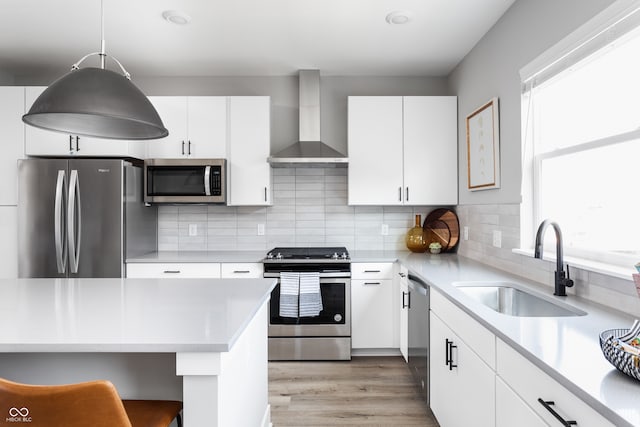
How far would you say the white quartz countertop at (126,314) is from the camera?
3.72ft

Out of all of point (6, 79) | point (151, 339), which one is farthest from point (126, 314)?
point (6, 79)

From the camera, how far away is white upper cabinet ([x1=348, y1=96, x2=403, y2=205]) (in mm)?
3461

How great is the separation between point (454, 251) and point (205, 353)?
289 centimetres

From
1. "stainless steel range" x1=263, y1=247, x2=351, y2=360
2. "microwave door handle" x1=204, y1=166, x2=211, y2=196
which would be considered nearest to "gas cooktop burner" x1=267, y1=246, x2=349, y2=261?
"stainless steel range" x1=263, y1=247, x2=351, y2=360

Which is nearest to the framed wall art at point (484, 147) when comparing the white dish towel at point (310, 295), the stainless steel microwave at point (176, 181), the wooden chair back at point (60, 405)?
the white dish towel at point (310, 295)

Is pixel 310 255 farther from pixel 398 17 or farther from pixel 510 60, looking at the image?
pixel 510 60

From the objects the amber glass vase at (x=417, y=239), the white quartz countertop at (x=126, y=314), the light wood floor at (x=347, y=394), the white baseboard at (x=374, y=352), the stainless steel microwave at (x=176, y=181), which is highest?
the stainless steel microwave at (x=176, y=181)

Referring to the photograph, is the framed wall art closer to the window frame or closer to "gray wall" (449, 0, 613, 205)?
"gray wall" (449, 0, 613, 205)

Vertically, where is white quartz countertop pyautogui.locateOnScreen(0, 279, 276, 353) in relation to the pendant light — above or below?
below

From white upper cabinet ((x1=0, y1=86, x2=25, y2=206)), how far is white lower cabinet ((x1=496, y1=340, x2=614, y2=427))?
12.4 feet

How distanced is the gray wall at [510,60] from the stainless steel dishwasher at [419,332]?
81 cm

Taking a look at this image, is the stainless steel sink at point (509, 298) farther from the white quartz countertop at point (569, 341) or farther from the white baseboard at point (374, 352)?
the white baseboard at point (374, 352)

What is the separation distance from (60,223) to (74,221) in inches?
4.1

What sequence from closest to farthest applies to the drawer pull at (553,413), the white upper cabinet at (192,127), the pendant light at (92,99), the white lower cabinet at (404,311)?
the drawer pull at (553,413), the pendant light at (92,99), the white lower cabinet at (404,311), the white upper cabinet at (192,127)
